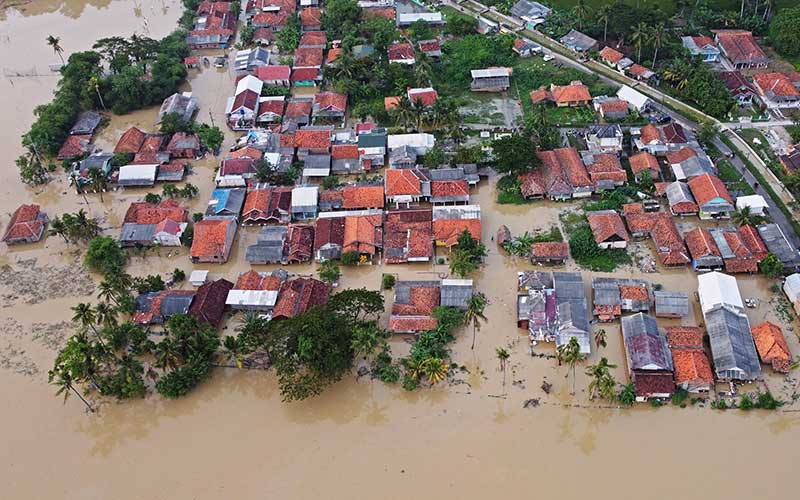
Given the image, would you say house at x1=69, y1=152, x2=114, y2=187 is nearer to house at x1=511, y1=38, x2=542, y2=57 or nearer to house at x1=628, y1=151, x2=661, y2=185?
house at x1=511, y1=38, x2=542, y2=57

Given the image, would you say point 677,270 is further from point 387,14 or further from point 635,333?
point 387,14

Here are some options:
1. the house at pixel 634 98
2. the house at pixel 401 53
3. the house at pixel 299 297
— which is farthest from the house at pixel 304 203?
the house at pixel 634 98

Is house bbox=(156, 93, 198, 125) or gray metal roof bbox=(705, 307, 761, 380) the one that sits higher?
house bbox=(156, 93, 198, 125)

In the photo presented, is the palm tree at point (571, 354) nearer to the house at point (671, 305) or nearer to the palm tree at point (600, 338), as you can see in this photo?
the palm tree at point (600, 338)

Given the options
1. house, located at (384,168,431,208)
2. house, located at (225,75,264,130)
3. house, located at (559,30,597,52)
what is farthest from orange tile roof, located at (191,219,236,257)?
house, located at (559,30,597,52)

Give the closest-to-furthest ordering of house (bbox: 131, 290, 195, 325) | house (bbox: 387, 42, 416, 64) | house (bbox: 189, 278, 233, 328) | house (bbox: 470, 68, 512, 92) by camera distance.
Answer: house (bbox: 189, 278, 233, 328)
house (bbox: 131, 290, 195, 325)
house (bbox: 470, 68, 512, 92)
house (bbox: 387, 42, 416, 64)

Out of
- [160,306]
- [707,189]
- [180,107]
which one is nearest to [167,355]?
[160,306]

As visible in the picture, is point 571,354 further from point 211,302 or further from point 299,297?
point 211,302
